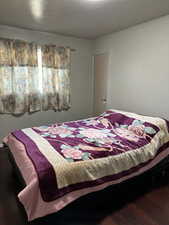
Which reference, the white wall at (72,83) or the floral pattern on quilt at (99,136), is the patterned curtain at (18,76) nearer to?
the white wall at (72,83)

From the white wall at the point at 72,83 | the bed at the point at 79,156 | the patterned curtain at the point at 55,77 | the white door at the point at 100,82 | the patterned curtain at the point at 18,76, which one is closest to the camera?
the bed at the point at 79,156

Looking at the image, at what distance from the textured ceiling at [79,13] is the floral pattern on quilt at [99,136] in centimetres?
166

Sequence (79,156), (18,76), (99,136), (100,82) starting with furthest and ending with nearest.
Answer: (100,82) < (18,76) < (99,136) < (79,156)

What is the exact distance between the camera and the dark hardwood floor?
1.72 m

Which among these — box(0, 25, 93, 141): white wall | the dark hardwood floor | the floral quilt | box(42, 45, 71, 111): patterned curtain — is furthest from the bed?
box(42, 45, 71, 111): patterned curtain

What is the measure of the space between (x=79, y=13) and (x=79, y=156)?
217cm

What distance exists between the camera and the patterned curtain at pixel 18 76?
3307 mm

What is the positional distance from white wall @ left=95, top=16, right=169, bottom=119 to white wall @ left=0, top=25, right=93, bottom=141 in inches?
25.7

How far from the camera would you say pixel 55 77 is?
3852 mm

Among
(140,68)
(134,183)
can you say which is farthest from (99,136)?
(140,68)

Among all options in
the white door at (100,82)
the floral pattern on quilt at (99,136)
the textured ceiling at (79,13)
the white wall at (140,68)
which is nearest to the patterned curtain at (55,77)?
the textured ceiling at (79,13)

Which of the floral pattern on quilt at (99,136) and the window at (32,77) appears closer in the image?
the floral pattern on quilt at (99,136)

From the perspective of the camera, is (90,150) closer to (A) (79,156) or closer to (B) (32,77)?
(A) (79,156)

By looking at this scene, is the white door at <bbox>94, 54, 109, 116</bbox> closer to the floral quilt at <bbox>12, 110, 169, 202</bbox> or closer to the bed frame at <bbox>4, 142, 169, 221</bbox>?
the floral quilt at <bbox>12, 110, 169, 202</bbox>
